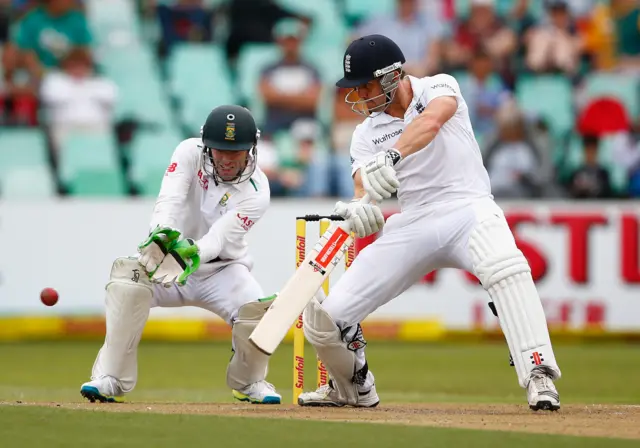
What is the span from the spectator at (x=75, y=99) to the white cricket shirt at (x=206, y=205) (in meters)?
6.22

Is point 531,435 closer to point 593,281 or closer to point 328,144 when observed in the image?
point 593,281

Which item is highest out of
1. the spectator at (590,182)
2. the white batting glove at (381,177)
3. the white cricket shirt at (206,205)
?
the white batting glove at (381,177)

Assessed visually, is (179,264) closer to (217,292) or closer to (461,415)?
(217,292)

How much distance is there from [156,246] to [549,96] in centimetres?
858

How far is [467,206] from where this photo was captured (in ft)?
22.0

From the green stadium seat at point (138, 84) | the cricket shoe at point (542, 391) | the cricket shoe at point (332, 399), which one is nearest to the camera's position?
the cricket shoe at point (542, 391)

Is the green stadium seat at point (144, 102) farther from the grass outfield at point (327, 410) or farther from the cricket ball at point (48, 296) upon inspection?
the cricket ball at point (48, 296)

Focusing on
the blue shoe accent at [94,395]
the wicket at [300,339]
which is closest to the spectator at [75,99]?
→ the wicket at [300,339]

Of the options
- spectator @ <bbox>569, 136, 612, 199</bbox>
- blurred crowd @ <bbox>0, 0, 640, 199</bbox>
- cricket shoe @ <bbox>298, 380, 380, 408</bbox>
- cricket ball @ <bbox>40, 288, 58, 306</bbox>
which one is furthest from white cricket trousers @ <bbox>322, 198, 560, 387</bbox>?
spectator @ <bbox>569, 136, 612, 199</bbox>

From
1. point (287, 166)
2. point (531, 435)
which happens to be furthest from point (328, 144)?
point (531, 435)

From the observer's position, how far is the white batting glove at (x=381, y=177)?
6.16m

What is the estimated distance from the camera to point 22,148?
13.2 meters

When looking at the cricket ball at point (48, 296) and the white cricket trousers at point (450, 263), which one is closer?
the white cricket trousers at point (450, 263)

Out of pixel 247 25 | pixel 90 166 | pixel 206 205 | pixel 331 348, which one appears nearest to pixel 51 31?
pixel 90 166
